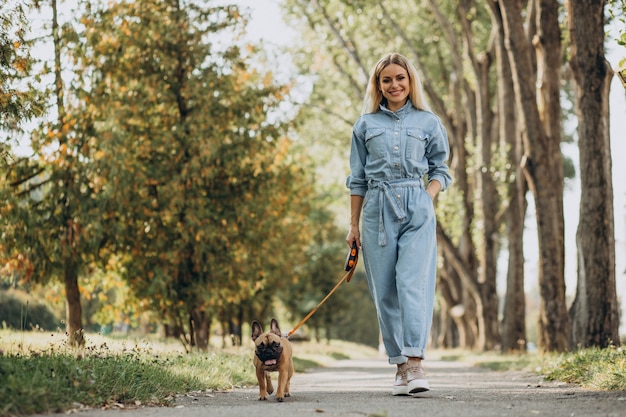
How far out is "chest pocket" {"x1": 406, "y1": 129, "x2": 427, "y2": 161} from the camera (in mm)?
7668

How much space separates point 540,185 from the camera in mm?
15961

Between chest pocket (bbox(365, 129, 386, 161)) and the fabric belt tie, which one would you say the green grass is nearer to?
the fabric belt tie

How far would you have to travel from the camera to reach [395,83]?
7762mm

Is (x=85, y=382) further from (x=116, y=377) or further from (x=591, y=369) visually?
(x=591, y=369)

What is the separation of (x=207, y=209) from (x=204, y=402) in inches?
332

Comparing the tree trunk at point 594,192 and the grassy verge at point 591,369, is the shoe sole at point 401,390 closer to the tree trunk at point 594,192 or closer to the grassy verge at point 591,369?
the grassy verge at point 591,369

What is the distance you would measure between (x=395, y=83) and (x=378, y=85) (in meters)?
0.22

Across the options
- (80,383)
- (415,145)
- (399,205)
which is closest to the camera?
(80,383)

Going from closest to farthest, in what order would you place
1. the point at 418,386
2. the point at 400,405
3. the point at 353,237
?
the point at 400,405 < the point at 418,386 < the point at 353,237

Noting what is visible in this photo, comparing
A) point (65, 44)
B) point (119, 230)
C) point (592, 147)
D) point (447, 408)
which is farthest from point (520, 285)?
point (447, 408)

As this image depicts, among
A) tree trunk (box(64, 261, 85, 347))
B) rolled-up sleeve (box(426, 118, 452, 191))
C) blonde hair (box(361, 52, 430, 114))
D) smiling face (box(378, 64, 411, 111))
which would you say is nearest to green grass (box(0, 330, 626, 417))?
rolled-up sleeve (box(426, 118, 452, 191))

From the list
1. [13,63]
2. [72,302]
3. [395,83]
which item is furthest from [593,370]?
[72,302]

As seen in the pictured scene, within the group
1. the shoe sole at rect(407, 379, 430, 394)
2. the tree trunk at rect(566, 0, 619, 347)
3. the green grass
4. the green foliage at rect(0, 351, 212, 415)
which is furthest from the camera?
the tree trunk at rect(566, 0, 619, 347)

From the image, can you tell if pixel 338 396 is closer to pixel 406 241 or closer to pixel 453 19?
pixel 406 241
